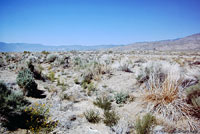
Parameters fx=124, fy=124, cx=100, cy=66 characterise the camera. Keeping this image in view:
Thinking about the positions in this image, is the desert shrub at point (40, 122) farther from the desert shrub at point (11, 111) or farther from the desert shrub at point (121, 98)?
the desert shrub at point (121, 98)

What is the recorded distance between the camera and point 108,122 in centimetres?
342

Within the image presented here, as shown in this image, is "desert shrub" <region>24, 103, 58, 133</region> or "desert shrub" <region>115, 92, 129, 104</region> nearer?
"desert shrub" <region>24, 103, 58, 133</region>

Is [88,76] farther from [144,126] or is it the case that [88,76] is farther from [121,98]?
[144,126]

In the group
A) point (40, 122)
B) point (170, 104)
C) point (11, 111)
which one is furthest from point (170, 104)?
point (11, 111)

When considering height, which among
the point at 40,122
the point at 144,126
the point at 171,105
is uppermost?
the point at 171,105

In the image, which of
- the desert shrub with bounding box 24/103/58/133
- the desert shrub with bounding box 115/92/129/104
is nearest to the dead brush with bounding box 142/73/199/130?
the desert shrub with bounding box 115/92/129/104

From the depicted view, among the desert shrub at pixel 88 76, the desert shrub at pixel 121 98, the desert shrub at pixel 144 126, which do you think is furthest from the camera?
the desert shrub at pixel 88 76

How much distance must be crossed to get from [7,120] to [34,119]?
24.3 inches

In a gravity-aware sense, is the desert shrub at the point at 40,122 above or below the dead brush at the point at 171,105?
below

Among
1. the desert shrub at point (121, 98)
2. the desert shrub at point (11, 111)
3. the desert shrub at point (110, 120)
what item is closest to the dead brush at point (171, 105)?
the desert shrub at point (121, 98)

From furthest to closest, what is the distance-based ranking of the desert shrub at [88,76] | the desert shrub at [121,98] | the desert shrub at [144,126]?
the desert shrub at [88,76], the desert shrub at [121,98], the desert shrub at [144,126]

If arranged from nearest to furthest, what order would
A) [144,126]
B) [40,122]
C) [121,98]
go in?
[144,126]
[40,122]
[121,98]

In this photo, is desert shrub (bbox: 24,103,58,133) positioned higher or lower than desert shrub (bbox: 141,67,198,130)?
lower

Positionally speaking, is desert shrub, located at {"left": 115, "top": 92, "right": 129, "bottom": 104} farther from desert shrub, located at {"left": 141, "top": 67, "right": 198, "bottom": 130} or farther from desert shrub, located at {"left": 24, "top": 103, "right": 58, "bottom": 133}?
desert shrub, located at {"left": 24, "top": 103, "right": 58, "bottom": 133}
